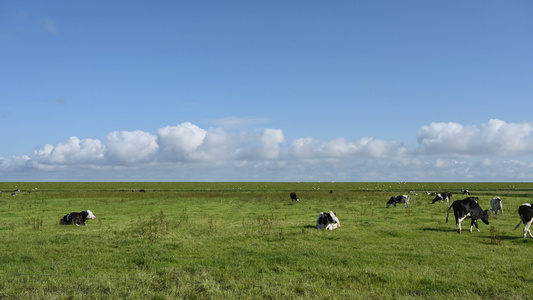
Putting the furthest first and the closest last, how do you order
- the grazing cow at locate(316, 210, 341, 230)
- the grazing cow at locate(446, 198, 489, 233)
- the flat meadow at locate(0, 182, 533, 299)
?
the grazing cow at locate(316, 210, 341, 230) → the grazing cow at locate(446, 198, 489, 233) → the flat meadow at locate(0, 182, 533, 299)

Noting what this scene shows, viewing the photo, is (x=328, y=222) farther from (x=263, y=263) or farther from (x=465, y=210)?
(x=263, y=263)

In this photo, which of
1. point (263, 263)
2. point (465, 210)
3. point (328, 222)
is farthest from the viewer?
point (328, 222)

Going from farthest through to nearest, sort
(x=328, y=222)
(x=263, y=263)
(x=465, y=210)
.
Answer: (x=328, y=222)
(x=465, y=210)
(x=263, y=263)

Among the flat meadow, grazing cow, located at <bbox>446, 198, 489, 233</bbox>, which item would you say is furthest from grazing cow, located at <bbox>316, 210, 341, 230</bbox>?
grazing cow, located at <bbox>446, 198, 489, 233</bbox>

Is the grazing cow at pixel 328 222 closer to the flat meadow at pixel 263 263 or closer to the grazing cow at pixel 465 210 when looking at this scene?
the flat meadow at pixel 263 263

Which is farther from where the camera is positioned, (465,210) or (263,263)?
(465,210)

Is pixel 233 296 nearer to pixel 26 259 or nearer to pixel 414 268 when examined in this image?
pixel 414 268

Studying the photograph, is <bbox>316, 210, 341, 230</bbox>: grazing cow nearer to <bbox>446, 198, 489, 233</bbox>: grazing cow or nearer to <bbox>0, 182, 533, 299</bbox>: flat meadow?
<bbox>0, 182, 533, 299</bbox>: flat meadow

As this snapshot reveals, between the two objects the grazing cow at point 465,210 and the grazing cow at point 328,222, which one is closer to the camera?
Answer: the grazing cow at point 465,210

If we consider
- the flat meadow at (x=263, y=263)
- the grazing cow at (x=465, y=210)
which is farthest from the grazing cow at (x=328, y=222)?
the grazing cow at (x=465, y=210)

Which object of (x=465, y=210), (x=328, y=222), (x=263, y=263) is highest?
(x=465, y=210)

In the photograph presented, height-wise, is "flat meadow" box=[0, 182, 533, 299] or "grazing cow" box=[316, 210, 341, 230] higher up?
"grazing cow" box=[316, 210, 341, 230]

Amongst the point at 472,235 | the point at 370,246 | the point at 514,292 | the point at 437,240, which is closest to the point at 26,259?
the point at 370,246

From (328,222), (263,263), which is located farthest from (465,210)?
(263,263)
